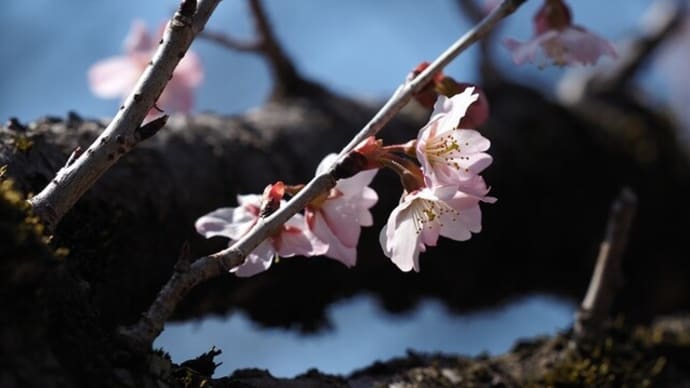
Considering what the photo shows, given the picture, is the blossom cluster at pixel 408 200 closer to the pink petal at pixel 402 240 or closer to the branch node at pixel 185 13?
the pink petal at pixel 402 240

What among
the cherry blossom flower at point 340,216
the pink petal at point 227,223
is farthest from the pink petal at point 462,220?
the pink petal at point 227,223

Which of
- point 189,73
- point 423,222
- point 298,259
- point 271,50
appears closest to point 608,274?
point 423,222

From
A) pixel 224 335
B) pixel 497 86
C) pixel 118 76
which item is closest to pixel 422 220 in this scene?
pixel 118 76

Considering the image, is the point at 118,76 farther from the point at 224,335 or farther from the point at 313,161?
the point at 224,335

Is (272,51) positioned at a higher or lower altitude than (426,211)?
higher

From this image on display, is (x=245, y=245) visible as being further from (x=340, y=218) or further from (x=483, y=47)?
(x=483, y=47)

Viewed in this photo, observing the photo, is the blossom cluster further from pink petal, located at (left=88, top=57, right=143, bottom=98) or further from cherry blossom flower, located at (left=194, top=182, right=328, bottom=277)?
pink petal, located at (left=88, top=57, right=143, bottom=98)
